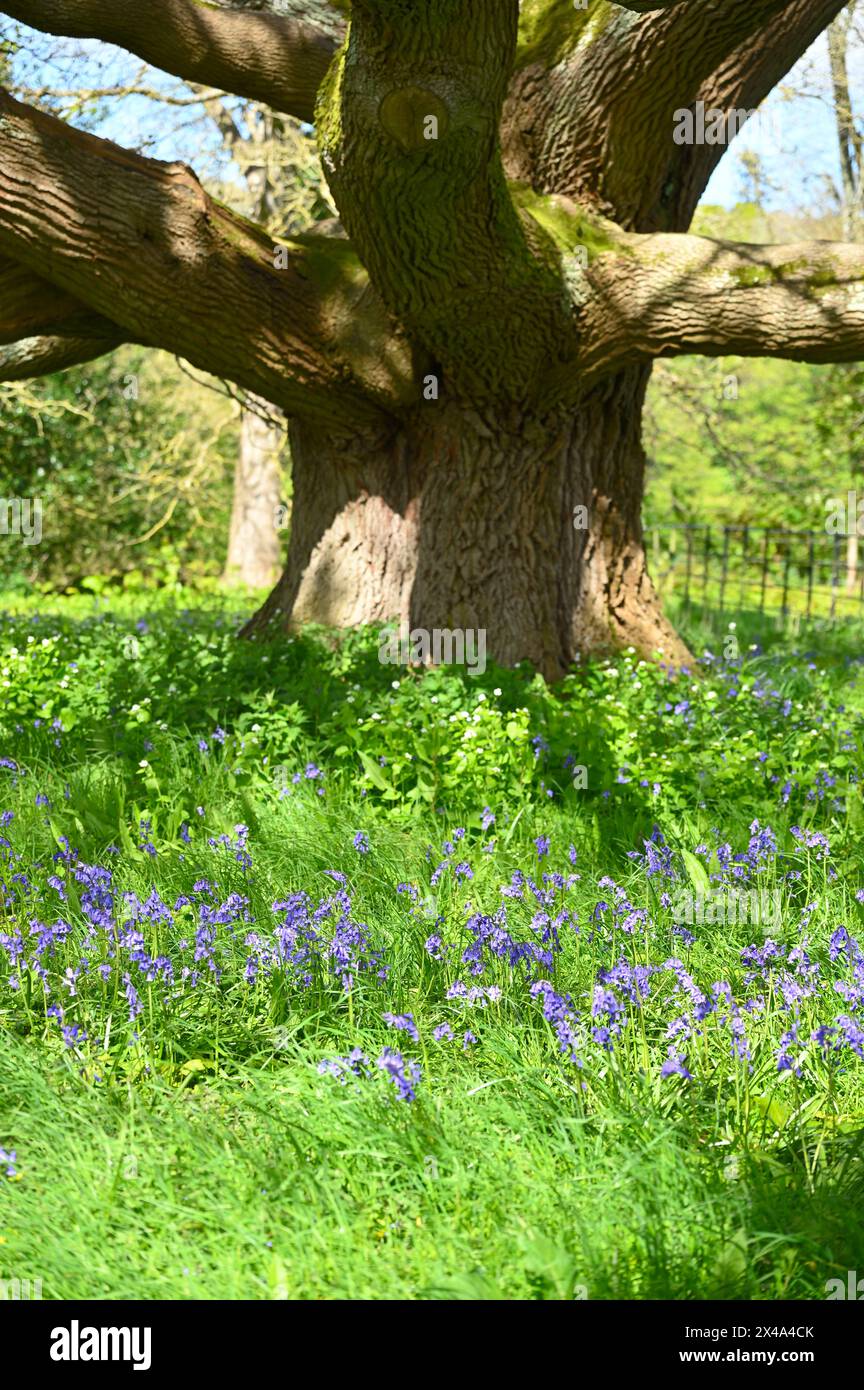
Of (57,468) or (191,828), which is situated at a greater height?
(57,468)

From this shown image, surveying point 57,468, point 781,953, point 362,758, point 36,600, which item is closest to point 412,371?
point 362,758

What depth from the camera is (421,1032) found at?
3477 mm

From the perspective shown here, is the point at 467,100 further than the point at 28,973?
Yes

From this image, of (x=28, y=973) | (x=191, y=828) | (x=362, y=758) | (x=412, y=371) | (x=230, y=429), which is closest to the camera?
(x=28, y=973)

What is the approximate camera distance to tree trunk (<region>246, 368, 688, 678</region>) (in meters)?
7.26

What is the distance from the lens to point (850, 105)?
51.4ft

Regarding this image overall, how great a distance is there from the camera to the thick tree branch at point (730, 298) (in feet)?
21.6

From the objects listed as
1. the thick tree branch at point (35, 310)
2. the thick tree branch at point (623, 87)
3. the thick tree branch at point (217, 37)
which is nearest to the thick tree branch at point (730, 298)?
the thick tree branch at point (623, 87)

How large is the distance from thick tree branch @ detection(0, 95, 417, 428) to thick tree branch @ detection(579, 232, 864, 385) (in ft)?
4.02

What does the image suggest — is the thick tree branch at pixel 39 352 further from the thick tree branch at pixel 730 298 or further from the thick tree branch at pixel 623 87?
the thick tree branch at pixel 730 298

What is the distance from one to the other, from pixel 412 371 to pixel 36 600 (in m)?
8.87

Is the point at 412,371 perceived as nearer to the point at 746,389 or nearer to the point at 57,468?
the point at 57,468

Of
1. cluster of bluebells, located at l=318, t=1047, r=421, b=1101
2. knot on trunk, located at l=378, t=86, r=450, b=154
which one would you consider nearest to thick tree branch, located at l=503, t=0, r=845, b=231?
knot on trunk, located at l=378, t=86, r=450, b=154

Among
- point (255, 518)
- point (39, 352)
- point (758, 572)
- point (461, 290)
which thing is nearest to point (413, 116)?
point (461, 290)
